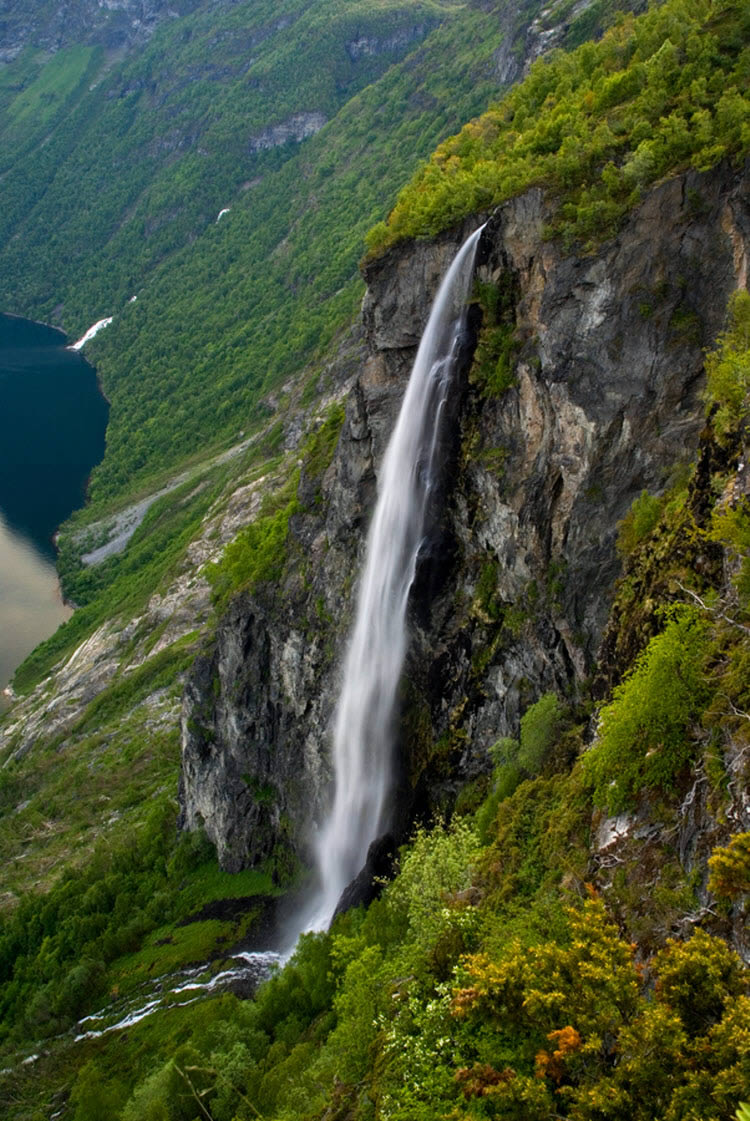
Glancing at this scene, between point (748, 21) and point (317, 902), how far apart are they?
4568cm

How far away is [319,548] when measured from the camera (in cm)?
4675

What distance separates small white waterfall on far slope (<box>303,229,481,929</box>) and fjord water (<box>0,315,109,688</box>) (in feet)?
252

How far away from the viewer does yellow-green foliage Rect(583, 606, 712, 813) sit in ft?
46.9

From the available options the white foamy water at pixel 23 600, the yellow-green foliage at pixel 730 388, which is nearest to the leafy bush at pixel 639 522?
the yellow-green foliage at pixel 730 388

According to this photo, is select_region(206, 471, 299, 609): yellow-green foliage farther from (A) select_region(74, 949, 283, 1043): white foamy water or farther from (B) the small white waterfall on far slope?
(A) select_region(74, 949, 283, 1043): white foamy water

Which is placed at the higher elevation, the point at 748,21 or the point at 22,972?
the point at 748,21

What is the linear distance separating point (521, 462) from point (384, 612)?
39.7 ft

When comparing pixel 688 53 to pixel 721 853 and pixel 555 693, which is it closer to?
pixel 555 693

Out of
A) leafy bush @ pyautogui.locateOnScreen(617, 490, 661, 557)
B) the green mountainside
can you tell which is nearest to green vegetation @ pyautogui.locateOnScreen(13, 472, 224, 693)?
the green mountainside

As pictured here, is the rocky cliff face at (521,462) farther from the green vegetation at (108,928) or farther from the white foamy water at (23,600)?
the white foamy water at (23,600)

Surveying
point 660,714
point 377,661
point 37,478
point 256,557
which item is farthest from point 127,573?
point 660,714

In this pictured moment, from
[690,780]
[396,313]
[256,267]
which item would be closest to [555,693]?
[690,780]

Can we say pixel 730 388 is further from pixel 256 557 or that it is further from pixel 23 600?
pixel 23 600

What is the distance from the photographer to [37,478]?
149125 mm
